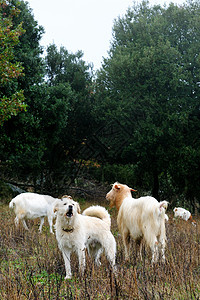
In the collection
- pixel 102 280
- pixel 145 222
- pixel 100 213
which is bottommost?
pixel 102 280

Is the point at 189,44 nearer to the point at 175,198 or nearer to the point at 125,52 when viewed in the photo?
the point at 125,52

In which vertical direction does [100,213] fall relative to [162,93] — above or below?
below

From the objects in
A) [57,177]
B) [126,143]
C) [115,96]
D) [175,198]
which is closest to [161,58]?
[115,96]

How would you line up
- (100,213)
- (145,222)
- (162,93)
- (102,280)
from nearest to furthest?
(102,280) < (145,222) < (100,213) < (162,93)

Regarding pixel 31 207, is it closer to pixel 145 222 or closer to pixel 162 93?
pixel 145 222

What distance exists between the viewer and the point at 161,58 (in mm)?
17484

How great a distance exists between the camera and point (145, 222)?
6297 mm

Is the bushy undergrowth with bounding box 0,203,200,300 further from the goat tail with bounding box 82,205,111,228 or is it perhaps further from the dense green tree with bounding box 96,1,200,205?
the dense green tree with bounding box 96,1,200,205

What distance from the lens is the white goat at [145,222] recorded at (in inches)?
240

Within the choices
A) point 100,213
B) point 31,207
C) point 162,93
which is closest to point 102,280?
point 100,213

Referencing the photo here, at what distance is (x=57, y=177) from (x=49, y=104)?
266 inches

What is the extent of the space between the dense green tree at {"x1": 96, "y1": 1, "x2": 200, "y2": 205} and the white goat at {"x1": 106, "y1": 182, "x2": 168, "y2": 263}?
33.2 feet

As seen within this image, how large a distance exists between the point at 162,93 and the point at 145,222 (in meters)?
12.3

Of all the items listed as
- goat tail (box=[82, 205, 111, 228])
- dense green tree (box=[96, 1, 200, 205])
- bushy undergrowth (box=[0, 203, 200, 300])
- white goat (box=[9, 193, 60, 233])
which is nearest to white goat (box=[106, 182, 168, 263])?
bushy undergrowth (box=[0, 203, 200, 300])
